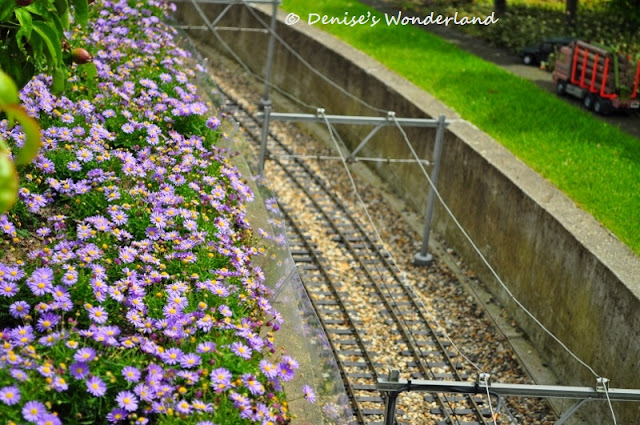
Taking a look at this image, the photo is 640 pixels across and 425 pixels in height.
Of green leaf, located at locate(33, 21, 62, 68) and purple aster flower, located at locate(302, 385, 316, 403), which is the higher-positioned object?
green leaf, located at locate(33, 21, 62, 68)

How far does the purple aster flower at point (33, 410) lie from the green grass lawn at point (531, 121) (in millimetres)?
9517

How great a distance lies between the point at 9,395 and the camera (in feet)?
16.9

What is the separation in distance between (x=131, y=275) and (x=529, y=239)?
8.64 meters

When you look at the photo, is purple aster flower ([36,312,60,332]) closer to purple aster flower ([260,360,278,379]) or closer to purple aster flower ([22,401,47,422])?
purple aster flower ([22,401,47,422])

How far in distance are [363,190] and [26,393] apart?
14090 millimetres

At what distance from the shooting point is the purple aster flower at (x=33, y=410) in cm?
509

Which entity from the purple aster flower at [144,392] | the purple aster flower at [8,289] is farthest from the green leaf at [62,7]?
the purple aster flower at [144,392]

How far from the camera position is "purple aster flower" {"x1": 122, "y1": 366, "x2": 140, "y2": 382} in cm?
556

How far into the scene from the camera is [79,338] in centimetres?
598

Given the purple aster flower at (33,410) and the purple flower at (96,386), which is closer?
the purple aster flower at (33,410)

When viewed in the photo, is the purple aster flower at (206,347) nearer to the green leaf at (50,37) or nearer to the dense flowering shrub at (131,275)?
the dense flowering shrub at (131,275)

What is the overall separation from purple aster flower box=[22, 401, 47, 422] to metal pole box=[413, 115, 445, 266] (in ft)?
33.6

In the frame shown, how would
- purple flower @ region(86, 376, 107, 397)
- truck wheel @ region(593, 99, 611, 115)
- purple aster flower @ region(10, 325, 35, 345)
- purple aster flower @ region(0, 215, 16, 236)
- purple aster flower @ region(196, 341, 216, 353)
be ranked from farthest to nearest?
1. truck wheel @ region(593, 99, 611, 115)
2. purple aster flower @ region(0, 215, 16, 236)
3. purple aster flower @ region(196, 341, 216, 353)
4. purple aster flower @ region(10, 325, 35, 345)
5. purple flower @ region(86, 376, 107, 397)

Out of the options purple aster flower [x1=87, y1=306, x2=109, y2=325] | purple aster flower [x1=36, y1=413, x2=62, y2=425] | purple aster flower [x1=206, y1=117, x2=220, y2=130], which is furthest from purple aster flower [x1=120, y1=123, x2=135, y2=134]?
purple aster flower [x1=36, y1=413, x2=62, y2=425]
